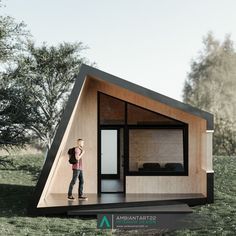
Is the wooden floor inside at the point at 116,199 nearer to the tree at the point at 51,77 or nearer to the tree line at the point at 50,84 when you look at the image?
the tree line at the point at 50,84

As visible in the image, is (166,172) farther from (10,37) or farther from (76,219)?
(10,37)

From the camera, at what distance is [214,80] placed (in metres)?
42.0

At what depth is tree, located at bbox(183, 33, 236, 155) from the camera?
4003 cm

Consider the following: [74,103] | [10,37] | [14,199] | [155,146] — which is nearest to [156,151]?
[155,146]

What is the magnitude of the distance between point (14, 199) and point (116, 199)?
11.9 ft

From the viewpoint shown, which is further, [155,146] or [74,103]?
[155,146]

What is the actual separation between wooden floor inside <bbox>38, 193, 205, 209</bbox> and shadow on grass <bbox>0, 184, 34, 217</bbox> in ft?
2.60

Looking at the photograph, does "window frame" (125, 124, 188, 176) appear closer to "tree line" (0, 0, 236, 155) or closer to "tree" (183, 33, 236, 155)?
"tree line" (0, 0, 236, 155)

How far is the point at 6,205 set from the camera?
43.0ft

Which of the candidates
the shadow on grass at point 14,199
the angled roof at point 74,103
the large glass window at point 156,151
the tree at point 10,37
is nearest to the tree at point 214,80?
the tree at point 10,37

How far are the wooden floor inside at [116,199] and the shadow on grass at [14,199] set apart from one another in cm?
79

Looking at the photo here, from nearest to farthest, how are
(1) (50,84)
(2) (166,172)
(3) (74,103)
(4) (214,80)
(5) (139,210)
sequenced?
1. (3) (74,103)
2. (5) (139,210)
3. (2) (166,172)
4. (1) (50,84)
5. (4) (214,80)

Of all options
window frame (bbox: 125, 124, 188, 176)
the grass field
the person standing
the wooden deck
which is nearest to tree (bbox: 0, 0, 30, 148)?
the grass field

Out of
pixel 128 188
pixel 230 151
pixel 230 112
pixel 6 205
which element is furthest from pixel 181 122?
pixel 230 112
